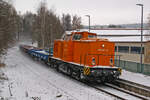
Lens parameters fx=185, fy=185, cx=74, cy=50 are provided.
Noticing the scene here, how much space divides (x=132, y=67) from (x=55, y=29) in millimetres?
35166

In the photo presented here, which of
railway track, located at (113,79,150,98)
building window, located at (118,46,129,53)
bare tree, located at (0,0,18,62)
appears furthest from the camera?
building window, located at (118,46,129,53)

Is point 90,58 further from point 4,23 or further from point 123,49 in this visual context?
point 123,49

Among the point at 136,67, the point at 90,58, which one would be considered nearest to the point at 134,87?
the point at 90,58

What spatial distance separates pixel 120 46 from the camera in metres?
28.2

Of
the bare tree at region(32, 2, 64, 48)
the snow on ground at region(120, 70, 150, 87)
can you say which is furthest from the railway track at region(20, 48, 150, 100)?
the bare tree at region(32, 2, 64, 48)

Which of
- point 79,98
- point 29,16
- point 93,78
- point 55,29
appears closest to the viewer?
point 79,98

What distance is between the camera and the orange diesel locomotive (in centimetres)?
1126

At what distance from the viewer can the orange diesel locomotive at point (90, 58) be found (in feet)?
36.9

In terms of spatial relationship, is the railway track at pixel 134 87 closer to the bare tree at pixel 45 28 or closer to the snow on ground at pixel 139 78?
the snow on ground at pixel 139 78

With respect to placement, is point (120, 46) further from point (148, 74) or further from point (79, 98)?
point (79, 98)

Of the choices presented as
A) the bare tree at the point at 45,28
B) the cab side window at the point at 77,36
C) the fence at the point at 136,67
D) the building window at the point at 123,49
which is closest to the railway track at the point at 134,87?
the fence at the point at 136,67

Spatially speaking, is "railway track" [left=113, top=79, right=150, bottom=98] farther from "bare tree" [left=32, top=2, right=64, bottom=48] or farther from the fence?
"bare tree" [left=32, top=2, right=64, bottom=48]

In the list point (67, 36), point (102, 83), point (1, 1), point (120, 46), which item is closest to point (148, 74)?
point (102, 83)

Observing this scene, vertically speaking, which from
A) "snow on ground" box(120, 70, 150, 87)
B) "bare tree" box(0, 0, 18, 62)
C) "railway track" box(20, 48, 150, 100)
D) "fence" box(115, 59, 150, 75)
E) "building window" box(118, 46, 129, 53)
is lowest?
"railway track" box(20, 48, 150, 100)
